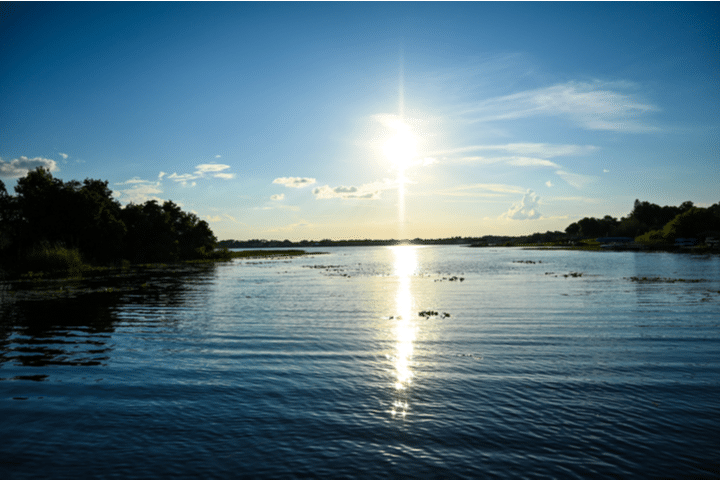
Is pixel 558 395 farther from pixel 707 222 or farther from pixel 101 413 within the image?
pixel 707 222

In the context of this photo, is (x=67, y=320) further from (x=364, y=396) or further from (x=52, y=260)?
(x=52, y=260)

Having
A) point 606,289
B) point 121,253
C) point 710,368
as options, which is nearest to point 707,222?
point 606,289

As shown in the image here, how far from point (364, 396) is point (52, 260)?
257 feet

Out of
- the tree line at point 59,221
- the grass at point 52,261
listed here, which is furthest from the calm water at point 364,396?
the tree line at point 59,221

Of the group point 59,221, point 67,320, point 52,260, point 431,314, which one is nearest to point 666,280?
point 431,314

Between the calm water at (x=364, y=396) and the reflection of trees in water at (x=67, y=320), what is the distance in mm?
257

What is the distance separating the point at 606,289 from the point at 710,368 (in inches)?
1309

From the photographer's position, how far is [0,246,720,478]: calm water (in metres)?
9.94

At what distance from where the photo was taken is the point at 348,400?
13.8m

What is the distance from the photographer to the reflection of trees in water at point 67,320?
20.1 m

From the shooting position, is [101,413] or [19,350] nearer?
[101,413]

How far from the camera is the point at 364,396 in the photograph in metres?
14.2

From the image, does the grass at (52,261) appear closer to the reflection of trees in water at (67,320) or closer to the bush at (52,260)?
the bush at (52,260)

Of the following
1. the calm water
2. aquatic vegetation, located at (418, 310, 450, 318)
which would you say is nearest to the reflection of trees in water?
the calm water
